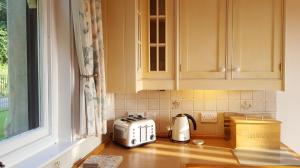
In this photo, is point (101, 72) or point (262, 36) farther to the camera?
point (262, 36)

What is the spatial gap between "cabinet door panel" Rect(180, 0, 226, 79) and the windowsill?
0.88 meters

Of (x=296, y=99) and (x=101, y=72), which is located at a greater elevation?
(x=101, y=72)

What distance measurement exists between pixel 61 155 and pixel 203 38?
4.15ft

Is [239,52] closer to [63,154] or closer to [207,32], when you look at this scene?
[207,32]

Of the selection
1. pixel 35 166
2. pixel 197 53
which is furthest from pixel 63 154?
pixel 197 53

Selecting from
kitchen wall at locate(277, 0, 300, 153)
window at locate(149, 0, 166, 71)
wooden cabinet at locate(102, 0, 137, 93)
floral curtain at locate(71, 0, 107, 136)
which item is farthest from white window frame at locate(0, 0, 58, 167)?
kitchen wall at locate(277, 0, 300, 153)

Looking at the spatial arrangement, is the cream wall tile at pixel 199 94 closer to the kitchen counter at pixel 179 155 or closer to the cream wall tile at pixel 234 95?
the cream wall tile at pixel 234 95

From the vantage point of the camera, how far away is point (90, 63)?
1.74 meters

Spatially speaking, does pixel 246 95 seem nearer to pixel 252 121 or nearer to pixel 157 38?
pixel 252 121

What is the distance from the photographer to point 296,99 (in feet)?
8.07

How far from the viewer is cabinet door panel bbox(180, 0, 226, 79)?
2178mm

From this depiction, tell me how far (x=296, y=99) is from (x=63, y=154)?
73.9 inches

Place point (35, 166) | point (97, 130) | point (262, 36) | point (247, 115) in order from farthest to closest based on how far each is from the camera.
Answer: point (247, 115), point (262, 36), point (97, 130), point (35, 166)

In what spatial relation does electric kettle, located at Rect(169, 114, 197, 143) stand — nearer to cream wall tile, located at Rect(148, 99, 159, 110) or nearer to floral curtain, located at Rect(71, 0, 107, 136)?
cream wall tile, located at Rect(148, 99, 159, 110)
